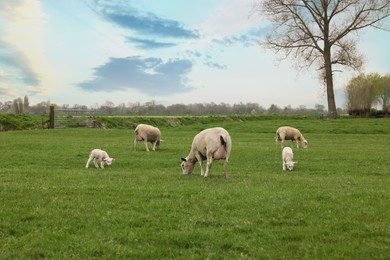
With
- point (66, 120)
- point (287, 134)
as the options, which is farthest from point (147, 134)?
point (66, 120)

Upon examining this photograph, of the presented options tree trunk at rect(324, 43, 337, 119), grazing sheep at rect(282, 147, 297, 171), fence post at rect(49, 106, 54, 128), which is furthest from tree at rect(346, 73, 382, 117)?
grazing sheep at rect(282, 147, 297, 171)

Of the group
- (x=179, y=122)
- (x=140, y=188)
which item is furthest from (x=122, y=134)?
(x=140, y=188)

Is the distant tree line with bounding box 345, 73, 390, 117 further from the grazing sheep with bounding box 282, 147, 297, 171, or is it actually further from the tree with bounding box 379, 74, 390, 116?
the grazing sheep with bounding box 282, 147, 297, 171

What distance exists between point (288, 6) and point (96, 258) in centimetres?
6235

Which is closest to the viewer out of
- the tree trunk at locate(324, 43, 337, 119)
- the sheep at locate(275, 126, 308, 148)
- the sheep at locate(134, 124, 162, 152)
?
the sheep at locate(134, 124, 162, 152)

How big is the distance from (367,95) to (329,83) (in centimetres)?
4171

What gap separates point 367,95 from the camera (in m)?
98.7

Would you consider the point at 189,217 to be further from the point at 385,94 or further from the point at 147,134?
the point at 385,94

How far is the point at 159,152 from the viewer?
2848cm

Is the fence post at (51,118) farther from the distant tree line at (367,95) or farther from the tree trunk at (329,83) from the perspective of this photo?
the distant tree line at (367,95)

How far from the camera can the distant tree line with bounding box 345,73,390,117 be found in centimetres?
9850

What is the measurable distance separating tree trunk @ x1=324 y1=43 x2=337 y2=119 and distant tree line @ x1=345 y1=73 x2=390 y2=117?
35.8 metres

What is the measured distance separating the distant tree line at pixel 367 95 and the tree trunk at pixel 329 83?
118ft

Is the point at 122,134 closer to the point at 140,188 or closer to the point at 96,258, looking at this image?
the point at 140,188
